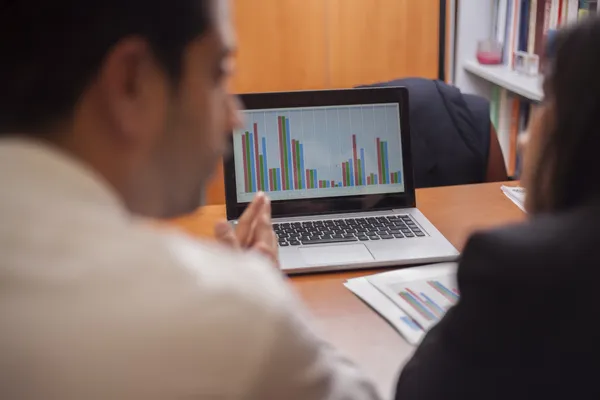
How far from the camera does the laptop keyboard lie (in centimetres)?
136

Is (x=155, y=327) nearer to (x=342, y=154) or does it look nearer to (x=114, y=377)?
(x=114, y=377)

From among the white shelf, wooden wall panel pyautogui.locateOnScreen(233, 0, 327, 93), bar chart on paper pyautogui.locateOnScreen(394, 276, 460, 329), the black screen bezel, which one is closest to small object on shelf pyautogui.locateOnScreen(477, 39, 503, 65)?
the white shelf

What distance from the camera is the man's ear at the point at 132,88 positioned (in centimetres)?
50

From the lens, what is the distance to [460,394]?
2.56 feet

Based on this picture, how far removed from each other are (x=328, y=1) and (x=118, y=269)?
2.59 meters

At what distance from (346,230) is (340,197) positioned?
0.12 m

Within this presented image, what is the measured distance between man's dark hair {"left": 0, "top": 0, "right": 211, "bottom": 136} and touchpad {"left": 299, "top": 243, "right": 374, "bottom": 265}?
2.64ft

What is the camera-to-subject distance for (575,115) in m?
0.74

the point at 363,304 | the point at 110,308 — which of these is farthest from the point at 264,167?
the point at 110,308

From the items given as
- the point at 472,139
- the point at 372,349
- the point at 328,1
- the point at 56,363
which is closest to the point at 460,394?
the point at 372,349

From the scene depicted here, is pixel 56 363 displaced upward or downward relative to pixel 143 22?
downward

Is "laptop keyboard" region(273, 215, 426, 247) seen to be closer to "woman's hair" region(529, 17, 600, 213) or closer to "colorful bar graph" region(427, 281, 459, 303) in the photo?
"colorful bar graph" region(427, 281, 459, 303)

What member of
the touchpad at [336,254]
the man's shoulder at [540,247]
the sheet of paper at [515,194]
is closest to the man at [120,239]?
the man's shoulder at [540,247]

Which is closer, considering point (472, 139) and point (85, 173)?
point (85, 173)
